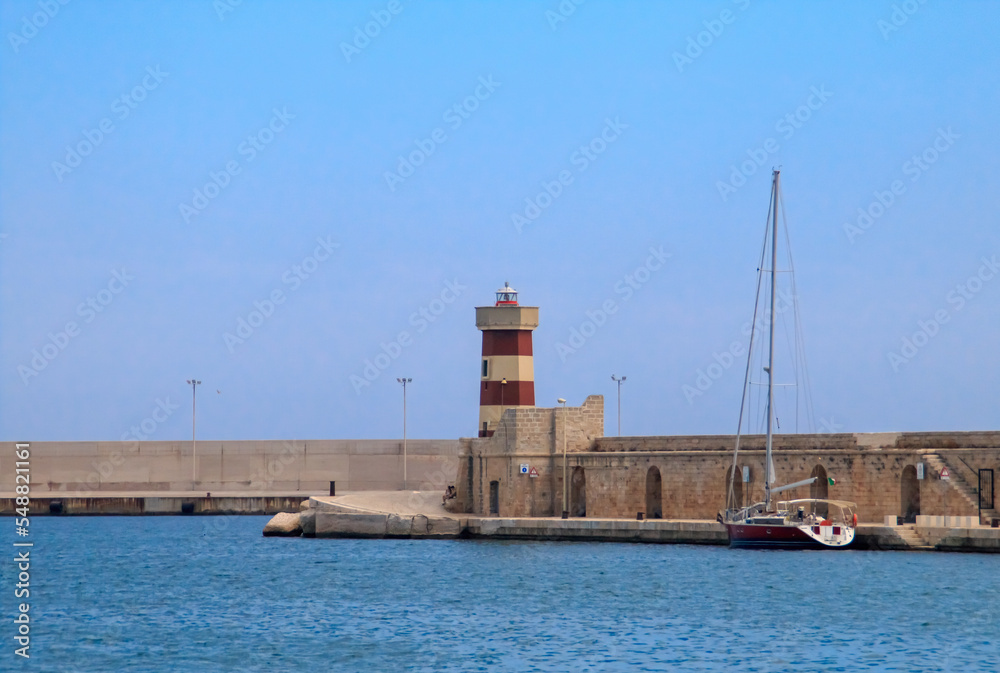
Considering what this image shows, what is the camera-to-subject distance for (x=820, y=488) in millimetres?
33844

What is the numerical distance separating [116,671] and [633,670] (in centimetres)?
687

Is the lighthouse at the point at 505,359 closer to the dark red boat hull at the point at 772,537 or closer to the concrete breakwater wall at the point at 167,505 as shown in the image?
the dark red boat hull at the point at 772,537

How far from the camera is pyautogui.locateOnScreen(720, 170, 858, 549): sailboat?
104 ft

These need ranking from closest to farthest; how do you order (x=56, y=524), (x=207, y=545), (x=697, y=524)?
(x=697, y=524)
(x=207, y=545)
(x=56, y=524)

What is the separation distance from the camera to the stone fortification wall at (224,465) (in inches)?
2313

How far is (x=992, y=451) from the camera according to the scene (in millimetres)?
31344

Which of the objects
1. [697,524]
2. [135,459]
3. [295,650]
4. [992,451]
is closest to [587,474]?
[697,524]

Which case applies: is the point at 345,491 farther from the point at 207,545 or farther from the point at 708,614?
the point at 708,614

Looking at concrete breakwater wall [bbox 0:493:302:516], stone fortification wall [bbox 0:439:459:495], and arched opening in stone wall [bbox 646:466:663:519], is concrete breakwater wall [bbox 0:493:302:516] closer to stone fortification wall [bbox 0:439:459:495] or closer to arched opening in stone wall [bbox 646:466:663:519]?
stone fortification wall [bbox 0:439:459:495]

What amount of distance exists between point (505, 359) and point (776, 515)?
938 centimetres

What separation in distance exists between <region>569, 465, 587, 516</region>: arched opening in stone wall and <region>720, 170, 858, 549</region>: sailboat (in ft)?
14.2

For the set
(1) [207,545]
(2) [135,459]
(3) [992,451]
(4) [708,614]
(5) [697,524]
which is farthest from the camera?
(2) [135,459]

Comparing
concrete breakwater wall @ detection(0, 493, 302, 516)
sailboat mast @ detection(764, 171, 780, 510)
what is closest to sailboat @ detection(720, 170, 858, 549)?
sailboat mast @ detection(764, 171, 780, 510)

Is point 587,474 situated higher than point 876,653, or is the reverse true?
point 587,474
